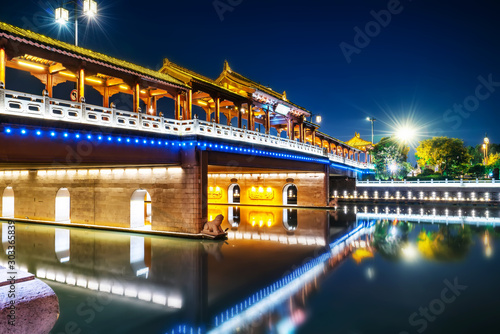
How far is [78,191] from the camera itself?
65.2 feet

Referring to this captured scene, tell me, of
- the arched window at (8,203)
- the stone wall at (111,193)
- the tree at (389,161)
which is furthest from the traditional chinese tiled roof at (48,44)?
the tree at (389,161)

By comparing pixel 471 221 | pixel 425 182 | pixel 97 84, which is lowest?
pixel 471 221

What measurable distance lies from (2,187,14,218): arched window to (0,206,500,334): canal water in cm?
943

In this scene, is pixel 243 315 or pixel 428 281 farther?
pixel 428 281

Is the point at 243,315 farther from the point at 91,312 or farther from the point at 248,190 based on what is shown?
the point at 248,190

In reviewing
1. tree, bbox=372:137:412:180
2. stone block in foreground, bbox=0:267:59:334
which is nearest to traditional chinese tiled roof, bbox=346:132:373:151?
tree, bbox=372:137:412:180

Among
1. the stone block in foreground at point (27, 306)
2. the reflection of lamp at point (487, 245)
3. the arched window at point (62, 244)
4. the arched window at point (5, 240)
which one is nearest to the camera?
the stone block in foreground at point (27, 306)

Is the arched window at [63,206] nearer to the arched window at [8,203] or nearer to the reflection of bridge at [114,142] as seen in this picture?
the reflection of bridge at [114,142]

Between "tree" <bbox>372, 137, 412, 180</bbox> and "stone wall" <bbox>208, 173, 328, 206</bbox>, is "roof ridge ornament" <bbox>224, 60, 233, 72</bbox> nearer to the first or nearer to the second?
"stone wall" <bbox>208, 173, 328, 206</bbox>

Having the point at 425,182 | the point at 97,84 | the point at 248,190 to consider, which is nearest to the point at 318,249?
the point at 97,84

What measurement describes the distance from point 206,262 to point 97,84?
12.4 m

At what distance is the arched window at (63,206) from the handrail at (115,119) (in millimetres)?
6698

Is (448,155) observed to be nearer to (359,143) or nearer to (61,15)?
(359,143)

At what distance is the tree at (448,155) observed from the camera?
49781 millimetres
